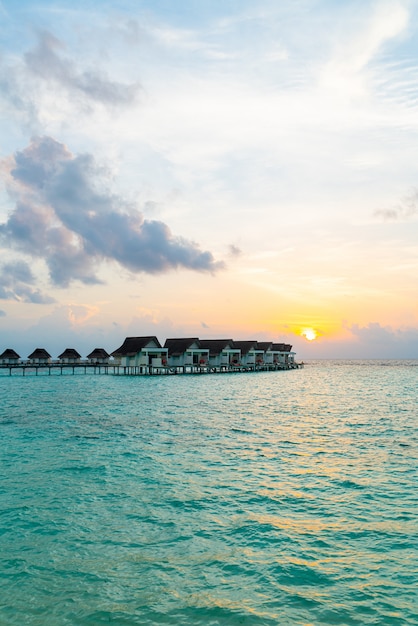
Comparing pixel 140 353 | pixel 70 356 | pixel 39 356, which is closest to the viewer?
pixel 140 353

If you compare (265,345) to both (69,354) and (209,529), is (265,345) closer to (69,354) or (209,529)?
(69,354)

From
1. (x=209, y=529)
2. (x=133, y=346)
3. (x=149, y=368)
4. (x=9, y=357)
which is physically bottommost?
(x=209, y=529)

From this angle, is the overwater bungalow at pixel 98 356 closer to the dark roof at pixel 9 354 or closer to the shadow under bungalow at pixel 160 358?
the shadow under bungalow at pixel 160 358

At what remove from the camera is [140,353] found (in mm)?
65250

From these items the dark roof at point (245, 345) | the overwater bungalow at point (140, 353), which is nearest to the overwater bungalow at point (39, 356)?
the overwater bungalow at point (140, 353)

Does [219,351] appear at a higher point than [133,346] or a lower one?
lower

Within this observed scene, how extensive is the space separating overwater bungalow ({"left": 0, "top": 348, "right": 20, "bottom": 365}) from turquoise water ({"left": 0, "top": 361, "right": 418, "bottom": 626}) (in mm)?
52123

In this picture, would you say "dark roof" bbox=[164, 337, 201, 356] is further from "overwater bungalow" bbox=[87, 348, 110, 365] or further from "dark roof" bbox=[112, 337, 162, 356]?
→ "overwater bungalow" bbox=[87, 348, 110, 365]

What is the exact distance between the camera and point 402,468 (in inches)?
572

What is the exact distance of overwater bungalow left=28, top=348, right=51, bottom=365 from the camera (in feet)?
233

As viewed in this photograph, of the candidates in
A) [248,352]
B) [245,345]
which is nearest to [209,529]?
[248,352]

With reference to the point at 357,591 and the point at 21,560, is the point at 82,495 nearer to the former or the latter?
the point at 21,560

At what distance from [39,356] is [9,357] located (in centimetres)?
413

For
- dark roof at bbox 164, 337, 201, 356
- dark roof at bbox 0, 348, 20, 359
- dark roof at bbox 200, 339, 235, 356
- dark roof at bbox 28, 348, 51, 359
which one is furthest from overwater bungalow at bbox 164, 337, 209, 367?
dark roof at bbox 0, 348, 20, 359
